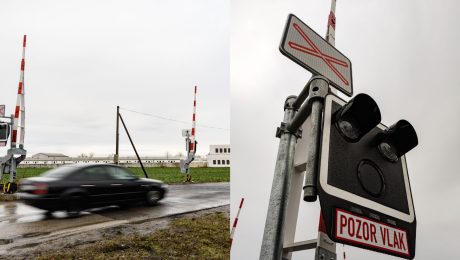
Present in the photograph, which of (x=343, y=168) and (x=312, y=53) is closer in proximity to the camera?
(x=343, y=168)

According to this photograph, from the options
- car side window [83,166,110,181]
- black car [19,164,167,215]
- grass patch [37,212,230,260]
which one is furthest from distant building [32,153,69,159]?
car side window [83,166,110,181]

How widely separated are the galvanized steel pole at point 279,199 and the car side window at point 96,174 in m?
6.15

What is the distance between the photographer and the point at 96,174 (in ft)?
24.2

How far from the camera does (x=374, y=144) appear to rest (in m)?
1.43

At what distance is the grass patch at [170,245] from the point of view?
15.9 feet

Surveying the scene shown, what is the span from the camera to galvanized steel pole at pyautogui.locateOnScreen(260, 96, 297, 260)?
1612 millimetres

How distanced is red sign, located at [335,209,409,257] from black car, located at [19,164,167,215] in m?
6.18

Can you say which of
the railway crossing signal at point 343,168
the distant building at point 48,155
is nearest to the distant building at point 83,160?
the distant building at point 48,155

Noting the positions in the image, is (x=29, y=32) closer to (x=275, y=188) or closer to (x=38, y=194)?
(x=38, y=194)

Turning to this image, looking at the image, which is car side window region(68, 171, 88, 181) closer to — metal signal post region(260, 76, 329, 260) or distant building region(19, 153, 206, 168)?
distant building region(19, 153, 206, 168)

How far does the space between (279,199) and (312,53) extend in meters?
0.72

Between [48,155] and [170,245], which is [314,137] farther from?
[170,245]

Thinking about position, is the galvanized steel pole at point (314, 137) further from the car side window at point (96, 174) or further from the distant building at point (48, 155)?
the car side window at point (96, 174)

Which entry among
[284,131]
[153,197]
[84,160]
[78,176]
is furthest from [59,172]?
[284,131]
